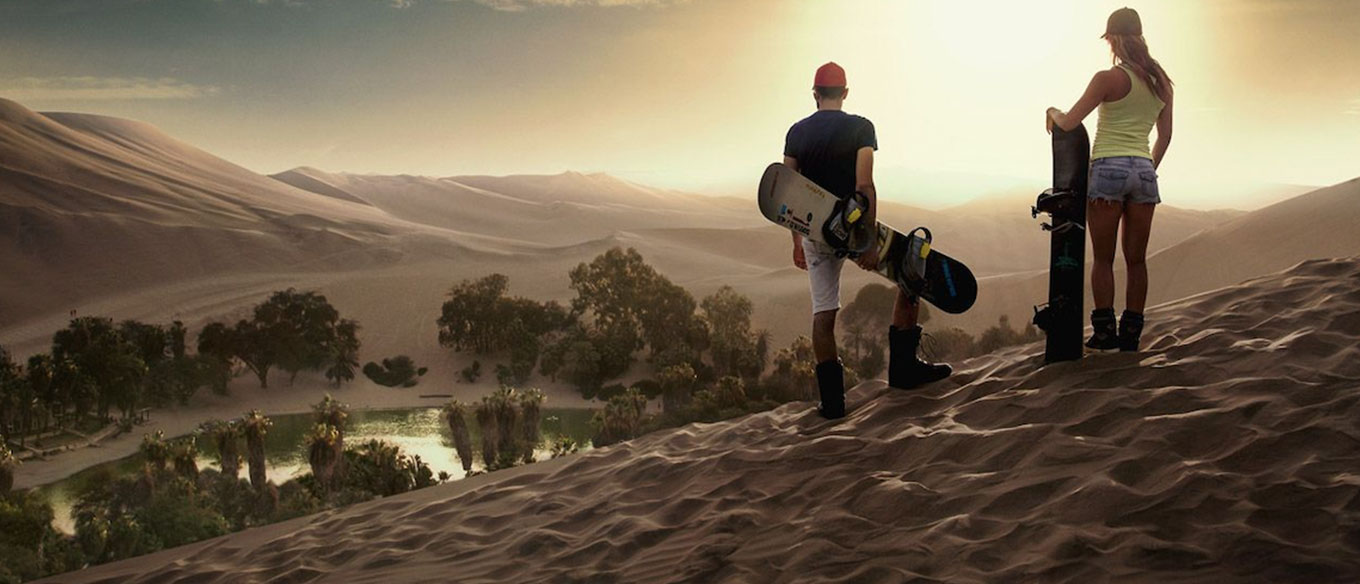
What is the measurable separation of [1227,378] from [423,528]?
492cm

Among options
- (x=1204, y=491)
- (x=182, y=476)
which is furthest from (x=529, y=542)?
(x=182, y=476)

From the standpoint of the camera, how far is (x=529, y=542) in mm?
5758

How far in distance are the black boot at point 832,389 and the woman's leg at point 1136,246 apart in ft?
5.72

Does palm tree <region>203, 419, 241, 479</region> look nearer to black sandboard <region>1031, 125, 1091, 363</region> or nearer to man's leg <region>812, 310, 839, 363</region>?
man's leg <region>812, 310, 839, 363</region>

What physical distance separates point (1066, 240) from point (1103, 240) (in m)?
0.23

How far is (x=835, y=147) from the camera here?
6215 mm

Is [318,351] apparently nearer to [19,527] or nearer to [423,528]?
[19,527]

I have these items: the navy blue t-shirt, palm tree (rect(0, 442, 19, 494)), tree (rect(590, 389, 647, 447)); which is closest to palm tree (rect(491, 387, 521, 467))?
tree (rect(590, 389, 647, 447))

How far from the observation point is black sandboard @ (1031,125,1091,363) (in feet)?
20.0

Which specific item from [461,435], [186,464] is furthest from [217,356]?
[461,435]

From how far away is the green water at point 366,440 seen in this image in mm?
29906

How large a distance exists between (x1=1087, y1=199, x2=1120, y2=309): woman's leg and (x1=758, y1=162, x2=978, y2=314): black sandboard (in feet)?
2.43

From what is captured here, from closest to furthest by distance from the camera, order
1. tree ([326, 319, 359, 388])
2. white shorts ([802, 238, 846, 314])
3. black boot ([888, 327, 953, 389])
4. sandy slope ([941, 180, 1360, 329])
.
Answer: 1. white shorts ([802, 238, 846, 314])
2. black boot ([888, 327, 953, 389])
3. sandy slope ([941, 180, 1360, 329])
4. tree ([326, 319, 359, 388])

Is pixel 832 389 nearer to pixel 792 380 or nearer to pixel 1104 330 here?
Result: pixel 1104 330
